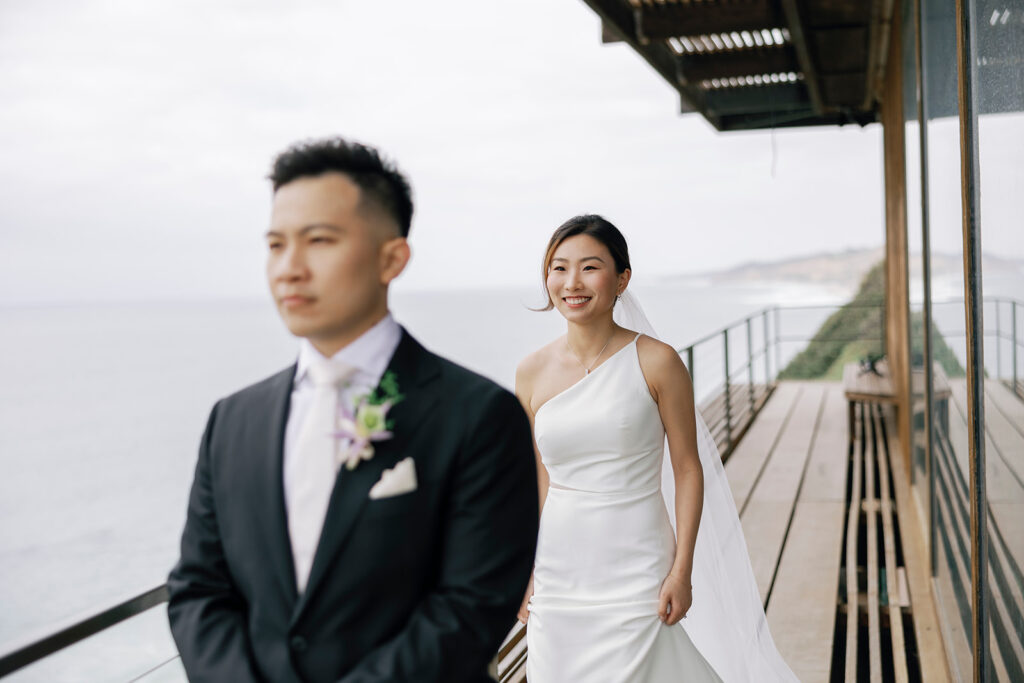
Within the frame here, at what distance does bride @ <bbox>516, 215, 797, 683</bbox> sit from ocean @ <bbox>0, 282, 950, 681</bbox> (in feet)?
48.9

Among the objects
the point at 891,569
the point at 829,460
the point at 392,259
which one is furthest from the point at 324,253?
the point at 829,460

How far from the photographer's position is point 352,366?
0.89 meters

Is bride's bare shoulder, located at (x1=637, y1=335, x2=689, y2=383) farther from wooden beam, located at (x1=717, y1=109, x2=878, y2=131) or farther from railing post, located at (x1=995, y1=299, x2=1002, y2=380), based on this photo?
wooden beam, located at (x1=717, y1=109, x2=878, y2=131)

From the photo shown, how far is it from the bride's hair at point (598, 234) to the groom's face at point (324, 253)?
978mm

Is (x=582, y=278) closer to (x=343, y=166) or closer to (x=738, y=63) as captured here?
(x=343, y=166)

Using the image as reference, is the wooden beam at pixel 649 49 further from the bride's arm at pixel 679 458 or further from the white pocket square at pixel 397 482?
the white pocket square at pixel 397 482

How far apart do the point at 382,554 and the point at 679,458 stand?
1089 mm

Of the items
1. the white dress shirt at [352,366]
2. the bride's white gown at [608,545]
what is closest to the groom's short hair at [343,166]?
the white dress shirt at [352,366]

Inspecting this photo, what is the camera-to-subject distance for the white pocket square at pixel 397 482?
859mm

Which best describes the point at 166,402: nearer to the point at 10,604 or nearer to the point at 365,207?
the point at 10,604

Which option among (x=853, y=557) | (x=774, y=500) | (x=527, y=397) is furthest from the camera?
(x=774, y=500)

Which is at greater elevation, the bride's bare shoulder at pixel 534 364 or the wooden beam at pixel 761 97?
the wooden beam at pixel 761 97

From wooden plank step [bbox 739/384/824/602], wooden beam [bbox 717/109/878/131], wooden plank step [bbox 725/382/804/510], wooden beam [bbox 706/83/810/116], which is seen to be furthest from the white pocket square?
wooden beam [bbox 717/109/878/131]

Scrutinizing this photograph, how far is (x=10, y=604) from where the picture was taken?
1197 inches
